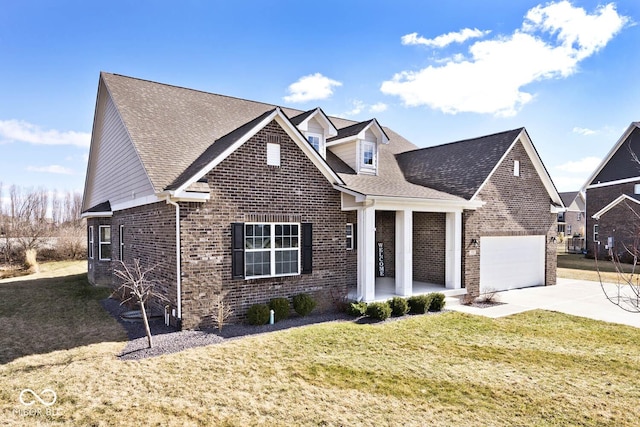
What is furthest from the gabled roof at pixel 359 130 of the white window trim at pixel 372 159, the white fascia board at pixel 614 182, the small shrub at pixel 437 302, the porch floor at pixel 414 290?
the white fascia board at pixel 614 182

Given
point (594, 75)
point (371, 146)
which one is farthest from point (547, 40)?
point (371, 146)

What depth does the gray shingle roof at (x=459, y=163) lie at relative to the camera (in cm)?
1507

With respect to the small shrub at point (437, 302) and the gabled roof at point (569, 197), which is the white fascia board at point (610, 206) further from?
the gabled roof at point (569, 197)

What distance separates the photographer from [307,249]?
36.3ft

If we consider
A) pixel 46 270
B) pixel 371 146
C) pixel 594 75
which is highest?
pixel 594 75

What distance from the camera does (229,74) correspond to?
15453 millimetres

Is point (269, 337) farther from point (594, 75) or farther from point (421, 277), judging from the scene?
point (594, 75)

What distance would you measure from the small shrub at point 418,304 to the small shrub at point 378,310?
3.74ft

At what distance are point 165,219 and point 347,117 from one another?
13060 millimetres

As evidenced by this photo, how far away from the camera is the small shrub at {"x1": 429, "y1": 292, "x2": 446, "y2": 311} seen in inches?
466

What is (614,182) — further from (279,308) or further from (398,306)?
(279,308)

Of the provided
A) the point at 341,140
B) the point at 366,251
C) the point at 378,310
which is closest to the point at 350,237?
the point at 366,251

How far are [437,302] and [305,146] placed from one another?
21.2ft

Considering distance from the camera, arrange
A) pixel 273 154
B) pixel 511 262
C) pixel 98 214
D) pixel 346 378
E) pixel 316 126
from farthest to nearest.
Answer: pixel 511 262 → pixel 98 214 → pixel 316 126 → pixel 273 154 → pixel 346 378
